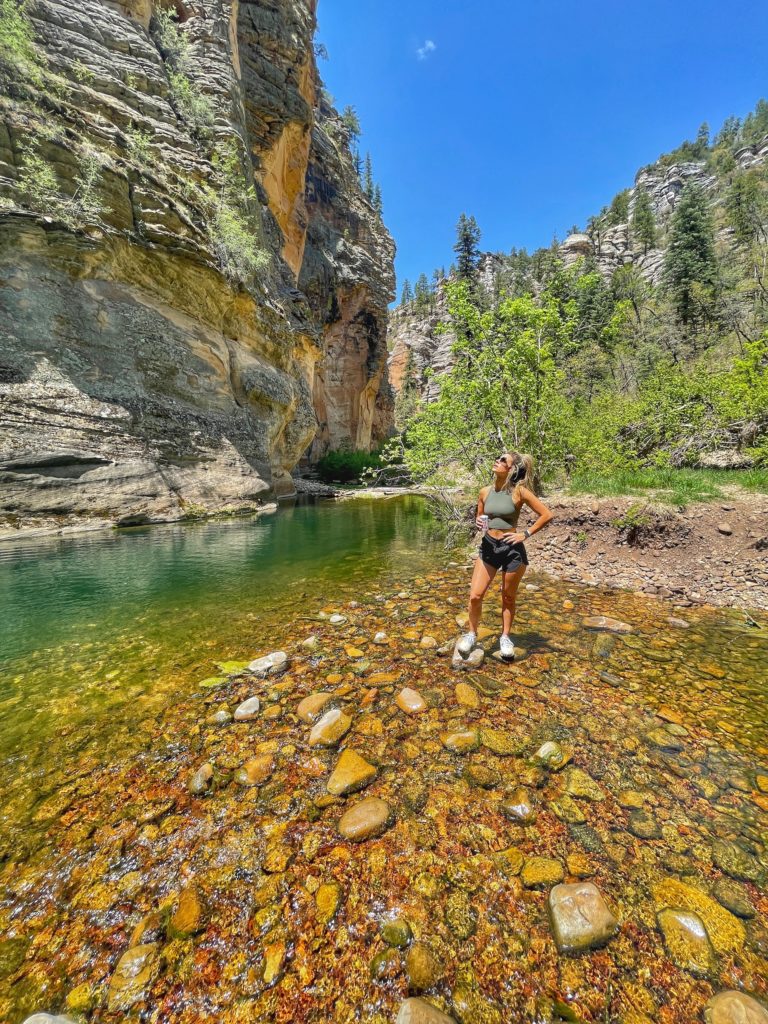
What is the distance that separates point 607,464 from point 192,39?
3074 cm

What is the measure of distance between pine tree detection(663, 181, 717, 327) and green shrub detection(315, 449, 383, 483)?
93.1ft

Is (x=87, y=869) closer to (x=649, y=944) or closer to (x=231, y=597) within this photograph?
(x=649, y=944)

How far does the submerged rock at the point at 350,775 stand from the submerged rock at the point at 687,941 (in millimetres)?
1771

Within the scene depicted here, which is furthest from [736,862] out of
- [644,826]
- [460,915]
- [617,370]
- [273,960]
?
[617,370]

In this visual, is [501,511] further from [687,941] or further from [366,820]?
[687,941]

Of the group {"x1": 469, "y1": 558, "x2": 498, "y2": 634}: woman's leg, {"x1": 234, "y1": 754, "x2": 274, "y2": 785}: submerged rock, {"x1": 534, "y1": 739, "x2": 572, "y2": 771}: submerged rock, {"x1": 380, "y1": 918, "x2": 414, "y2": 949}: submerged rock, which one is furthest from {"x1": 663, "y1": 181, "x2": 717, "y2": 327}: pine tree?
{"x1": 380, "y1": 918, "x2": 414, "y2": 949}: submerged rock

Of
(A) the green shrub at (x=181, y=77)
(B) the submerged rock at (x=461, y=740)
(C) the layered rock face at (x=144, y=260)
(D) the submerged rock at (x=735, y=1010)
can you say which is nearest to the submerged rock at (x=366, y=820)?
(B) the submerged rock at (x=461, y=740)

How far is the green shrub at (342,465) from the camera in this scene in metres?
40.0

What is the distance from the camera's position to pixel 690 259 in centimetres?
2905

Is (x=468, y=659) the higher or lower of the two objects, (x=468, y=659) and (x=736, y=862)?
the higher

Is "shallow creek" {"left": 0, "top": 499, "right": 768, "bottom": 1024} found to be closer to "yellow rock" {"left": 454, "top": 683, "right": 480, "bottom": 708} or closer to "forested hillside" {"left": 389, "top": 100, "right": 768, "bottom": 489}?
"yellow rock" {"left": 454, "top": 683, "right": 480, "bottom": 708}

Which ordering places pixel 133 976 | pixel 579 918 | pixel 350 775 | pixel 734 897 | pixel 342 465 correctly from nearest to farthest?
pixel 133 976 → pixel 579 918 → pixel 734 897 → pixel 350 775 → pixel 342 465

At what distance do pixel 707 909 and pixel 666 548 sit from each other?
21.7ft

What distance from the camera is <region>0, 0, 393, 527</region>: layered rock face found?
12.9 meters
